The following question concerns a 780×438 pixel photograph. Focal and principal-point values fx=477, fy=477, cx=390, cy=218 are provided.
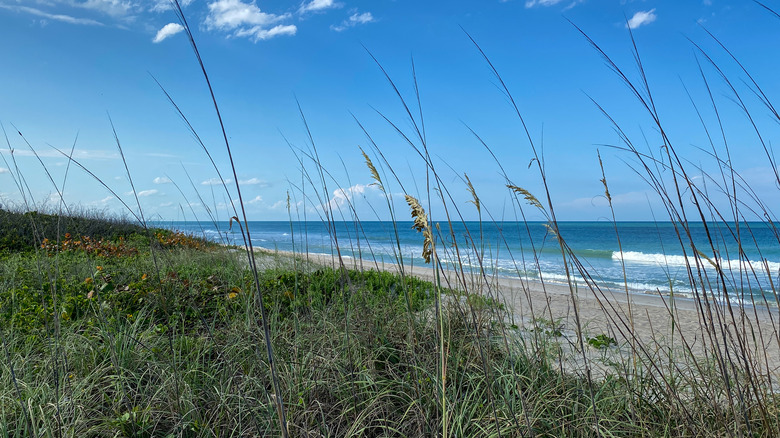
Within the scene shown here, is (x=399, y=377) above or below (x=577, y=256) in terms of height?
above

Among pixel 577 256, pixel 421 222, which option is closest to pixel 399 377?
pixel 421 222

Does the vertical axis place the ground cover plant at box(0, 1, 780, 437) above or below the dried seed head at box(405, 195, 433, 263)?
below

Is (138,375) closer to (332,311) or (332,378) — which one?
(332,378)

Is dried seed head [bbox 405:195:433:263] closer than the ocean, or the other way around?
dried seed head [bbox 405:195:433:263]

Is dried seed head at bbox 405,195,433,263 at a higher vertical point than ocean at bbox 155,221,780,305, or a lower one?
higher

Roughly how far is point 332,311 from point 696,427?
2665mm

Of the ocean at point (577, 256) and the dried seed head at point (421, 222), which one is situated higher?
the dried seed head at point (421, 222)

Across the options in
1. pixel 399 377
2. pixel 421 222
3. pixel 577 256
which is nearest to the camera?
pixel 421 222

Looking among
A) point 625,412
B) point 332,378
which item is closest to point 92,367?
point 332,378

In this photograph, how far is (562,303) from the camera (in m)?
8.17

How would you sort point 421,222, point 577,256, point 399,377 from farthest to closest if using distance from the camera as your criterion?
1. point 577,256
2. point 399,377
3. point 421,222

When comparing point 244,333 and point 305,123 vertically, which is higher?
point 305,123

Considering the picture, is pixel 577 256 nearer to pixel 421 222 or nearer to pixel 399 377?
pixel 399 377

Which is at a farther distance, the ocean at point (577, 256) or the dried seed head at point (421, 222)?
the ocean at point (577, 256)
